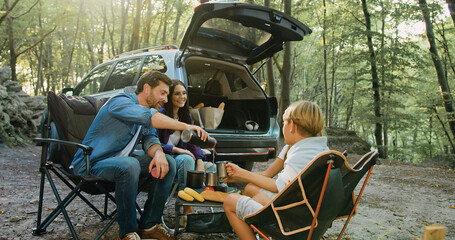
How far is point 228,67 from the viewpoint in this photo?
4.41 m

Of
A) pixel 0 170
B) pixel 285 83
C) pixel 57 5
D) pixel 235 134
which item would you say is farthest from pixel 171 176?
pixel 57 5

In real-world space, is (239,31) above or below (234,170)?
above

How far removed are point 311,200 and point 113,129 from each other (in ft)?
4.77

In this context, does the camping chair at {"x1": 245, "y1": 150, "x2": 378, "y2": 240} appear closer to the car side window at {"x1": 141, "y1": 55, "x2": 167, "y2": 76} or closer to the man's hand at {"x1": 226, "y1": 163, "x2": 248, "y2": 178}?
the man's hand at {"x1": 226, "y1": 163, "x2": 248, "y2": 178}

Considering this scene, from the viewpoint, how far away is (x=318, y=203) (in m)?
1.36

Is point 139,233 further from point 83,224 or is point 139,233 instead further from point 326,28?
point 326,28

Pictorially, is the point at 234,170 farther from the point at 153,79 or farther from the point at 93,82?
the point at 93,82

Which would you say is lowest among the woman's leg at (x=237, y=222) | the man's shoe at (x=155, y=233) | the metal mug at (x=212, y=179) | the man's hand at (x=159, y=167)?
the man's shoe at (x=155, y=233)

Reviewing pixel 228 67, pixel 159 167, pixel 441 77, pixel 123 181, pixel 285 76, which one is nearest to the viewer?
pixel 123 181

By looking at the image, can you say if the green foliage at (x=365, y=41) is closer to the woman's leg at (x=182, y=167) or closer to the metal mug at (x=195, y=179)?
the woman's leg at (x=182, y=167)

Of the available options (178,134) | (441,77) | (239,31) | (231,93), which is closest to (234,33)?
(239,31)

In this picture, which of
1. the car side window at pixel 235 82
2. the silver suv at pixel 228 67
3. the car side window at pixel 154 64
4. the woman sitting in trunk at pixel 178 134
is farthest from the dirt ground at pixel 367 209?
the car side window at pixel 235 82

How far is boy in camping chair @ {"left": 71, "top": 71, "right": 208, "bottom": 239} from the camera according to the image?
2066 millimetres

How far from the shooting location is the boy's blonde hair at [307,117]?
1695 millimetres
